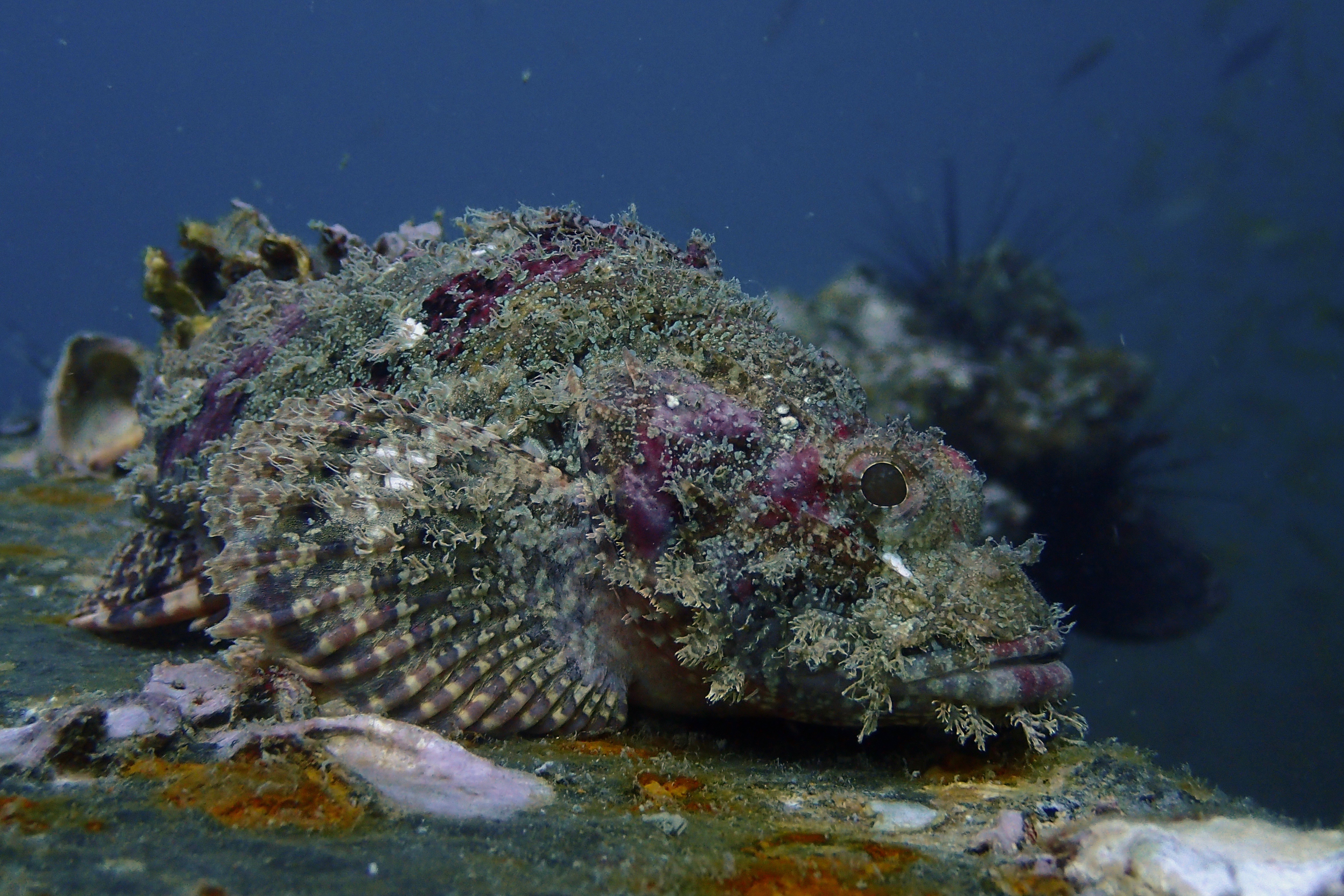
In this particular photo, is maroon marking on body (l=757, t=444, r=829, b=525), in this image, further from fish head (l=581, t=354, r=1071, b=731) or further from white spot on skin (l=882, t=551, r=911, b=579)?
white spot on skin (l=882, t=551, r=911, b=579)

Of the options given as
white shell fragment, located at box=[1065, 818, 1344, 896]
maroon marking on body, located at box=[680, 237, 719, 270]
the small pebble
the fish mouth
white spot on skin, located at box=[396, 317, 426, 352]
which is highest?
maroon marking on body, located at box=[680, 237, 719, 270]

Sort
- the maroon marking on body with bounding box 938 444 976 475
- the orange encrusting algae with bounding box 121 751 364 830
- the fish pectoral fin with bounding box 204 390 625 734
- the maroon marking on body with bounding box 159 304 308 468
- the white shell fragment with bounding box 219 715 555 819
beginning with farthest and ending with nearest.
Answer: the maroon marking on body with bounding box 159 304 308 468, the maroon marking on body with bounding box 938 444 976 475, the fish pectoral fin with bounding box 204 390 625 734, the white shell fragment with bounding box 219 715 555 819, the orange encrusting algae with bounding box 121 751 364 830

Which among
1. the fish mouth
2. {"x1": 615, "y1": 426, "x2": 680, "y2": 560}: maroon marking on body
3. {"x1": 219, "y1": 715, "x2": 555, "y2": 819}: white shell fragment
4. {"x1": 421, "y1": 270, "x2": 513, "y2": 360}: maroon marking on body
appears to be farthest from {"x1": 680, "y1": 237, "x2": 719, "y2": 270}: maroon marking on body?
{"x1": 219, "y1": 715, "x2": 555, "y2": 819}: white shell fragment

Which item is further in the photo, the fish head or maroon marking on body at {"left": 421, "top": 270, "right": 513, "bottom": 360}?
maroon marking on body at {"left": 421, "top": 270, "right": 513, "bottom": 360}

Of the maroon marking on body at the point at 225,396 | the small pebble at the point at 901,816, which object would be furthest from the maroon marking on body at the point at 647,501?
the maroon marking on body at the point at 225,396

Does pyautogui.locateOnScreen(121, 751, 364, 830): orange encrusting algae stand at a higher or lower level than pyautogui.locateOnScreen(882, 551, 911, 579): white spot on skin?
lower

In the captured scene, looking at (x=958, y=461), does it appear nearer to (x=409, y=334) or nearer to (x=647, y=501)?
(x=647, y=501)

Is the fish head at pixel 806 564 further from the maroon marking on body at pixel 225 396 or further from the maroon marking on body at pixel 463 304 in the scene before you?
the maroon marking on body at pixel 225 396
